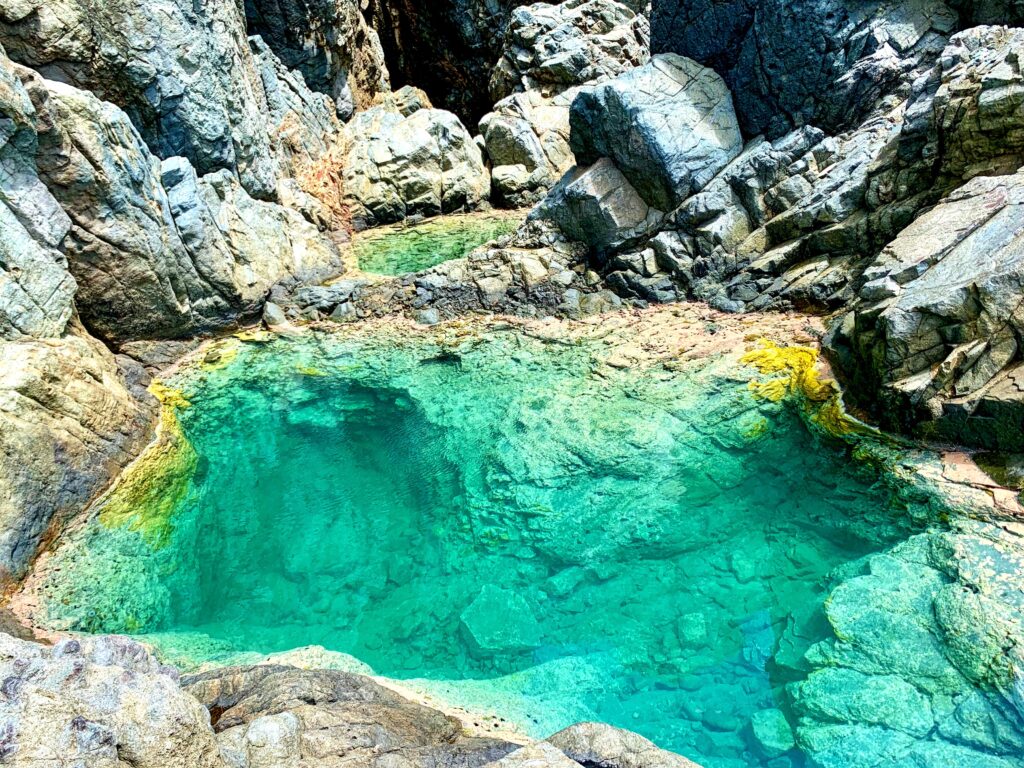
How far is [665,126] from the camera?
12961mm

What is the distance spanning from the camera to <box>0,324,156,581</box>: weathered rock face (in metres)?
8.23

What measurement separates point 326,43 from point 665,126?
13.5 m

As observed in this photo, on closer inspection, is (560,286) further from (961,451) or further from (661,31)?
(961,451)

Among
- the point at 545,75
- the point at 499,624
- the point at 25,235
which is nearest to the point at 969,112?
the point at 499,624

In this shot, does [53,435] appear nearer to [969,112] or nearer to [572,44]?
[969,112]

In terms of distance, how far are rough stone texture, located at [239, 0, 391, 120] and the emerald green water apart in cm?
613

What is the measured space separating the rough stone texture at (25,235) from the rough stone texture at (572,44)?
15448 mm

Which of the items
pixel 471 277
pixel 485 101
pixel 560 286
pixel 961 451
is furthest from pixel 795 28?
pixel 485 101

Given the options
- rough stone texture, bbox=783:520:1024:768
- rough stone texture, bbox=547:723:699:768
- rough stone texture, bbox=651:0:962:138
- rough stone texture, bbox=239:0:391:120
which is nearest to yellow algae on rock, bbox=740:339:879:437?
rough stone texture, bbox=783:520:1024:768

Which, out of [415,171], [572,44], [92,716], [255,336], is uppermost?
[572,44]

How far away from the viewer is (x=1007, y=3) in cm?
1114

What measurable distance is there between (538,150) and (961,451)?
50.6 feet

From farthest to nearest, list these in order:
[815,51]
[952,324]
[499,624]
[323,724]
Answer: [815,51]
[952,324]
[499,624]
[323,724]

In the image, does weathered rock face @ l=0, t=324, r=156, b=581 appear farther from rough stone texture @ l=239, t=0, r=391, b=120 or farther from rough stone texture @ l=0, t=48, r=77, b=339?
rough stone texture @ l=239, t=0, r=391, b=120
